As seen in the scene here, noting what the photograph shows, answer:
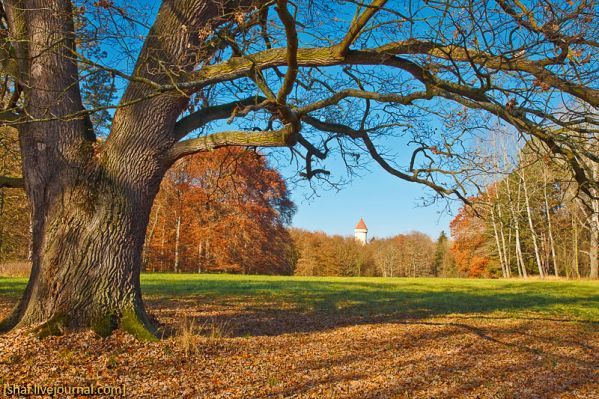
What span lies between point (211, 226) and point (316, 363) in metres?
29.6

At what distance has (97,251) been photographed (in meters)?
5.46

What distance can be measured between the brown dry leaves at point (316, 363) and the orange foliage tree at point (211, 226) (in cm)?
2560

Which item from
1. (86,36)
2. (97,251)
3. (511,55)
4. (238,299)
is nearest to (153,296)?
(238,299)

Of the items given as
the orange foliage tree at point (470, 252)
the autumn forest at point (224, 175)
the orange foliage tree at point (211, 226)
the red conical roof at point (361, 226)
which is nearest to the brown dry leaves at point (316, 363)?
the autumn forest at point (224, 175)

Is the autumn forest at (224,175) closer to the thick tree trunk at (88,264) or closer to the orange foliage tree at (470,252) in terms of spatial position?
the thick tree trunk at (88,264)

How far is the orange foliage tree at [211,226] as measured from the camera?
33.3 metres

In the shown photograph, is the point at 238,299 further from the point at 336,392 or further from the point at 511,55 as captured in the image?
the point at 511,55

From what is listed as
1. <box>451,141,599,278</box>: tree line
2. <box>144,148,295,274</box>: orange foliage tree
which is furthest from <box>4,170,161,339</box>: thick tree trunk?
<box>144,148,295,274</box>: orange foliage tree

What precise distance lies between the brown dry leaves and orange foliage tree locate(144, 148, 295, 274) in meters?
25.6

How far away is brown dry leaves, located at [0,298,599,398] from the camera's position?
4.47 meters

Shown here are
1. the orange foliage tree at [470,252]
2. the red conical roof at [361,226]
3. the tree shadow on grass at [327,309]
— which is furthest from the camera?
the red conical roof at [361,226]

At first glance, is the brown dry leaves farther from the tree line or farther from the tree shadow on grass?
the tree line

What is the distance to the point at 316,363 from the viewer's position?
5496mm

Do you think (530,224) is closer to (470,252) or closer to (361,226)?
(470,252)
